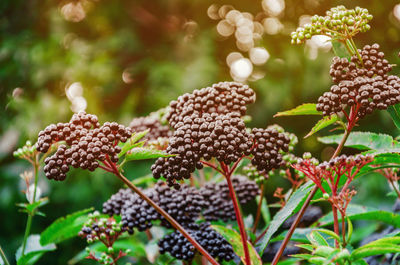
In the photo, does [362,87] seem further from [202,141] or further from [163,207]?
[163,207]

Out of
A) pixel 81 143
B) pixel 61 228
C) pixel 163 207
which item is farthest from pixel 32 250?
pixel 81 143

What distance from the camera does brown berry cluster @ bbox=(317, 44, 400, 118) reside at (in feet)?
2.30

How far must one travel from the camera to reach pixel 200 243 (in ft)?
2.95

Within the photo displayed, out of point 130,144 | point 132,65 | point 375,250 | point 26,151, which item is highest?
point 132,65

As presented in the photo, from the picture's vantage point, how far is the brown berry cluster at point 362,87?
702mm

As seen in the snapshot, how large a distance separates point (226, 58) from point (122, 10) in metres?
1.18

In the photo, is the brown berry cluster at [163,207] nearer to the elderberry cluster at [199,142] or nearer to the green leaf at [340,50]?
the elderberry cluster at [199,142]

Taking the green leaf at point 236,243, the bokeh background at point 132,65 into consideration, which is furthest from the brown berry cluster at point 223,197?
the bokeh background at point 132,65

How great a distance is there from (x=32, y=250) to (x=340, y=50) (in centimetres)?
86

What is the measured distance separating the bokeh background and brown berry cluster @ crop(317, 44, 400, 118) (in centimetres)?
213

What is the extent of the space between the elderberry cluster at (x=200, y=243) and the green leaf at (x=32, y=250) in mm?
336

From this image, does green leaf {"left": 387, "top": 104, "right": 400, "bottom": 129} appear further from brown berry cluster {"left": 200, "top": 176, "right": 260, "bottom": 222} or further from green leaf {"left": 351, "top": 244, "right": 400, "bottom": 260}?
brown berry cluster {"left": 200, "top": 176, "right": 260, "bottom": 222}

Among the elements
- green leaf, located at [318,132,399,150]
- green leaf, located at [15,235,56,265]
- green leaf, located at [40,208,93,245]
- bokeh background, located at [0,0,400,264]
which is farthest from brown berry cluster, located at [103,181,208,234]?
bokeh background, located at [0,0,400,264]

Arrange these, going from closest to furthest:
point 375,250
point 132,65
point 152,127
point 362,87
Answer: point 375,250 → point 362,87 → point 152,127 → point 132,65
